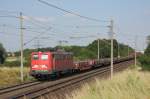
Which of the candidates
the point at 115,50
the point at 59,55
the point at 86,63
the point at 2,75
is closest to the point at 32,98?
the point at 59,55

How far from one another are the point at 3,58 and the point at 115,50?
38.8 meters

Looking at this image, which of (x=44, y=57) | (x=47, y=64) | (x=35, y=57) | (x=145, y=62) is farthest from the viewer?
(x=145, y=62)

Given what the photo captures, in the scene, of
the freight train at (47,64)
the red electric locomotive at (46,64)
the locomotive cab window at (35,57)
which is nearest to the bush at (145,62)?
the freight train at (47,64)

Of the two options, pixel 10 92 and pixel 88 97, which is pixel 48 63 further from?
pixel 88 97

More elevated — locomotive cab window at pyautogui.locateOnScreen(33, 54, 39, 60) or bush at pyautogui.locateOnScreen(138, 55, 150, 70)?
locomotive cab window at pyautogui.locateOnScreen(33, 54, 39, 60)

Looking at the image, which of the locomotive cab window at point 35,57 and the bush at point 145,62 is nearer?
the locomotive cab window at point 35,57

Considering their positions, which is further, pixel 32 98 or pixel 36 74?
pixel 36 74

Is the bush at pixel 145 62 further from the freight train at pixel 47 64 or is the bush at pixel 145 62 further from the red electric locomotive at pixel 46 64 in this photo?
the red electric locomotive at pixel 46 64

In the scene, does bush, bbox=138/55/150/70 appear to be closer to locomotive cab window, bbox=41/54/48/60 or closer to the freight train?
the freight train

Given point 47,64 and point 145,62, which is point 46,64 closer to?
point 47,64

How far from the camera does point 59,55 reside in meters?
39.8

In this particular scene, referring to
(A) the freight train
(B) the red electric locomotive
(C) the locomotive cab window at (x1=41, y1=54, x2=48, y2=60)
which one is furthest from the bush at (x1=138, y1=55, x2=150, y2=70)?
(C) the locomotive cab window at (x1=41, y1=54, x2=48, y2=60)

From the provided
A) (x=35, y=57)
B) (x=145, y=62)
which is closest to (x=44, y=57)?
(x=35, y=57)

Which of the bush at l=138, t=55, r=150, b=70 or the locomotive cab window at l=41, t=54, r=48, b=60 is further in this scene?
the bush at l=138, t=55, r=150, b=70
